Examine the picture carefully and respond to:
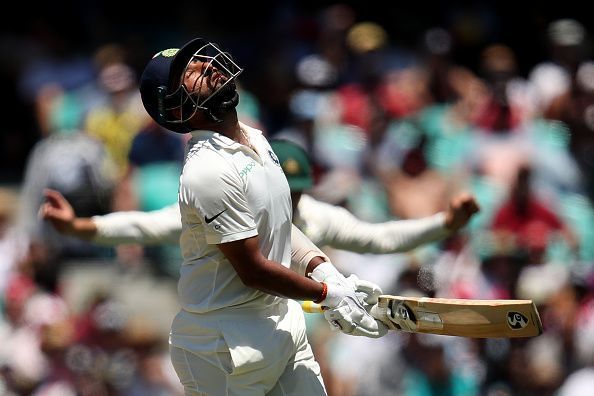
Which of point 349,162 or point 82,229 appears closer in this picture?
point 82,229

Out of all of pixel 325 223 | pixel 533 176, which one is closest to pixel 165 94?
pixel 325 223

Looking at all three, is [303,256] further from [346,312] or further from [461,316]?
[461,316]

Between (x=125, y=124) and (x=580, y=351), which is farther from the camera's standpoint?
(x=125, y=124)

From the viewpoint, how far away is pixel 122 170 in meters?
8.62

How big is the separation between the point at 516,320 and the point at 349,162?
4.35 metres

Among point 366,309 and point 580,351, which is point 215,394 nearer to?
point 366,309

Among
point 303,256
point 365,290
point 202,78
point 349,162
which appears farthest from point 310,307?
point 349,162

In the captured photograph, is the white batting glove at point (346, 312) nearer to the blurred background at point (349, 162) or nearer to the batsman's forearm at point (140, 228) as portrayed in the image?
the batsman's forearm at point (140, 228)

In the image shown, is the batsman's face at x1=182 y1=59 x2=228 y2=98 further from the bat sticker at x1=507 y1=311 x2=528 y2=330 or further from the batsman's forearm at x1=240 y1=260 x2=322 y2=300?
the bat sticker at x1=507 y1=311 x2=528 y2=330

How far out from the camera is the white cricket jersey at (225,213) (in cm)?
400

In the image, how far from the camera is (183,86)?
407cm

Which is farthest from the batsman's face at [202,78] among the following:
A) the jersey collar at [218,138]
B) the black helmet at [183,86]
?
the jersey collar at [218,138]

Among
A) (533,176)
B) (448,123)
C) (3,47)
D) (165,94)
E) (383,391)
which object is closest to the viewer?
(165,94)

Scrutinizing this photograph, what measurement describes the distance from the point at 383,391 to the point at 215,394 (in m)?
3.20
